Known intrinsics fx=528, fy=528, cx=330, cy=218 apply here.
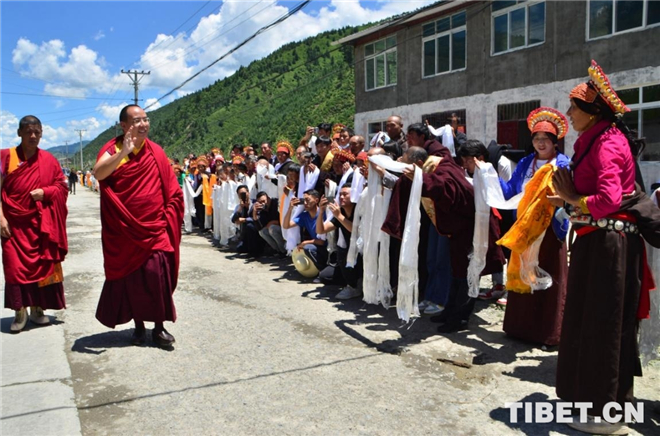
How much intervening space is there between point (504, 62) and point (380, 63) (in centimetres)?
595

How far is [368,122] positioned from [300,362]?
1744cm

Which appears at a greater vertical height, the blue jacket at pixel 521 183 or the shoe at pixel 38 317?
the blue jacket at pixel 521 183

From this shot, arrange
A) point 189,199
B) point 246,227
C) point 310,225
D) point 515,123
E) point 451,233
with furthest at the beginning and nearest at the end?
point 515,123, point 189,199, point 246,227, point 310,225, point 451,233

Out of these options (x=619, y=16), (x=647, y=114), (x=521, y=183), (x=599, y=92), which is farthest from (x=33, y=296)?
(x=619, y=16)

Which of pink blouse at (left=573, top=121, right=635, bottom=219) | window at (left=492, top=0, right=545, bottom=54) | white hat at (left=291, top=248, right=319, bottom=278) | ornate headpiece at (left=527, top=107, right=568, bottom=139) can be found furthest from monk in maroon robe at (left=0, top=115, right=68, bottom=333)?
window at (left=492, top=0, right=545, bottom=54)

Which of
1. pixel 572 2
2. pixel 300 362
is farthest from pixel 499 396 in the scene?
pixel 572 2

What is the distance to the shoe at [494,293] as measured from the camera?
607cm

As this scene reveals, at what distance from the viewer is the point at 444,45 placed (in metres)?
16.9

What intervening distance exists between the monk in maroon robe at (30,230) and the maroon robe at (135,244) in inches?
42.4

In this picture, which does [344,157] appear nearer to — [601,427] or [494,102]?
[601,427]

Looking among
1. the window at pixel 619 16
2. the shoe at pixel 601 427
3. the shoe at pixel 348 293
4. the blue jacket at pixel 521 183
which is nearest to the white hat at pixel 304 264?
the shoe at pixel 348 293

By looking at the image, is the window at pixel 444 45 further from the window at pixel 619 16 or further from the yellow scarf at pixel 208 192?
the yellow scarf at pixel 208 192

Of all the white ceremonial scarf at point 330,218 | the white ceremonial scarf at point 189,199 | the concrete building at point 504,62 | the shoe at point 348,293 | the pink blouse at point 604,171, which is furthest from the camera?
the white ceremonial scarf at point 189,199

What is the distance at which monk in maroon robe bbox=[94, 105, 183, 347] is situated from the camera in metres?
4.43
